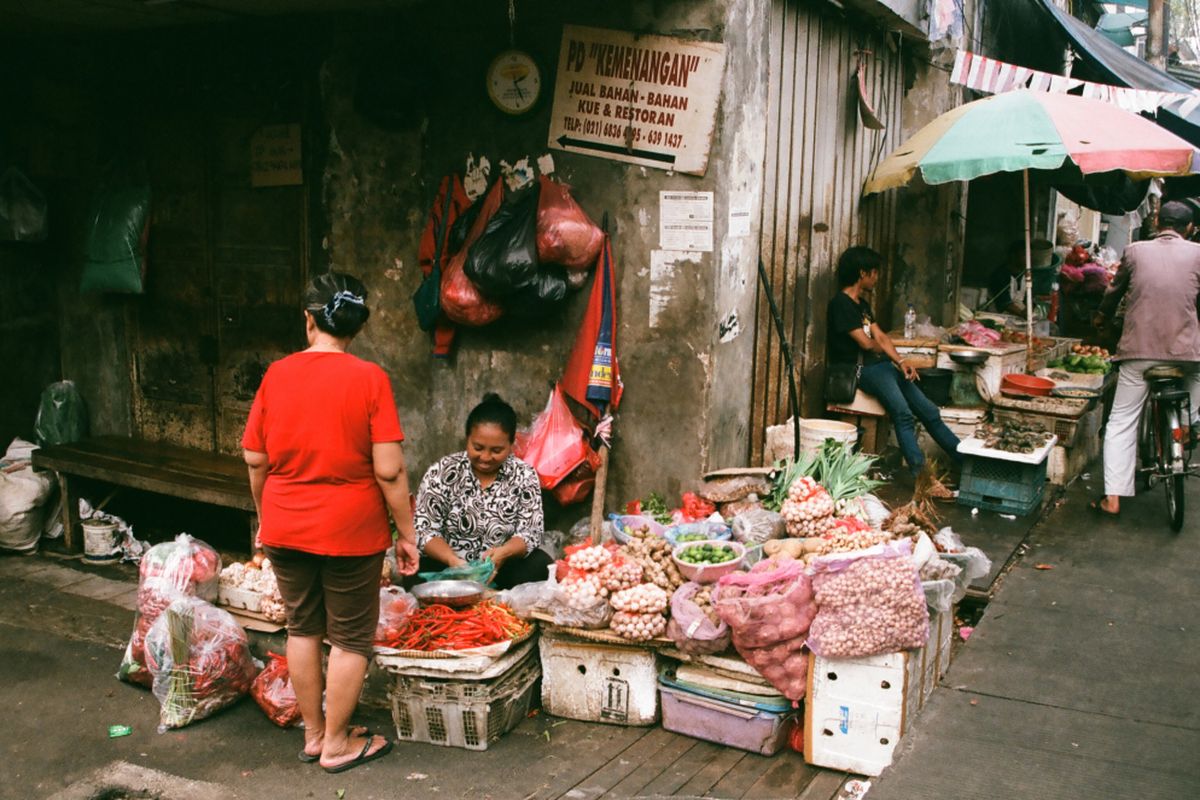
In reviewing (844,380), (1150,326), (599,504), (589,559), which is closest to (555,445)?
(599,504)

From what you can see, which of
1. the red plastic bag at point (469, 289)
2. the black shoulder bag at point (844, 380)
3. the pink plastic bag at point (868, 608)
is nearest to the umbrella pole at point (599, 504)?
the red plastic bag at point (469, 289)

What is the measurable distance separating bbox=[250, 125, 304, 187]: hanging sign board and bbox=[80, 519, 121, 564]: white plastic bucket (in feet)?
8.59

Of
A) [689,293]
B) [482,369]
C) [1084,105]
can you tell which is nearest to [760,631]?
[689,293]

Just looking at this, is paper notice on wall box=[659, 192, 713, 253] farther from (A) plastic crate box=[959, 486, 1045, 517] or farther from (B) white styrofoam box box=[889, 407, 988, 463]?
(B) white styrofoam box box=[889, 407, 988, 463]

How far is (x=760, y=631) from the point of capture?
166 inches

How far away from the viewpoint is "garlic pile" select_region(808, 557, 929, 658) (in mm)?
4043

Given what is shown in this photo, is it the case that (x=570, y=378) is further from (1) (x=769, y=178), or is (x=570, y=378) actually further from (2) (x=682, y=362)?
(1) (x=769, y=178)

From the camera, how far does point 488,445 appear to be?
201 inches

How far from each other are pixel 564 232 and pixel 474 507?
159cm

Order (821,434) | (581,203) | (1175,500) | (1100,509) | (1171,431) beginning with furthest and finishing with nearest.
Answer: (1100,509) → (1171,431) → (1175,500) → (821,434) → (581,203)

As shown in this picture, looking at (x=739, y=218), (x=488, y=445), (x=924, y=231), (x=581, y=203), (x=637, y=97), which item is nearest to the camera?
(x=488, y=445)

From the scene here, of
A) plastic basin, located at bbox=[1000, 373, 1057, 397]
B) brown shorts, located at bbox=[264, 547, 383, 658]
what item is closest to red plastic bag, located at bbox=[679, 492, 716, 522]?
brown shorts, located at bbox=[264, 547, 383, 658]

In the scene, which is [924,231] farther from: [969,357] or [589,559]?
[589,559]

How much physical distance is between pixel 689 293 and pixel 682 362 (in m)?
0.40
